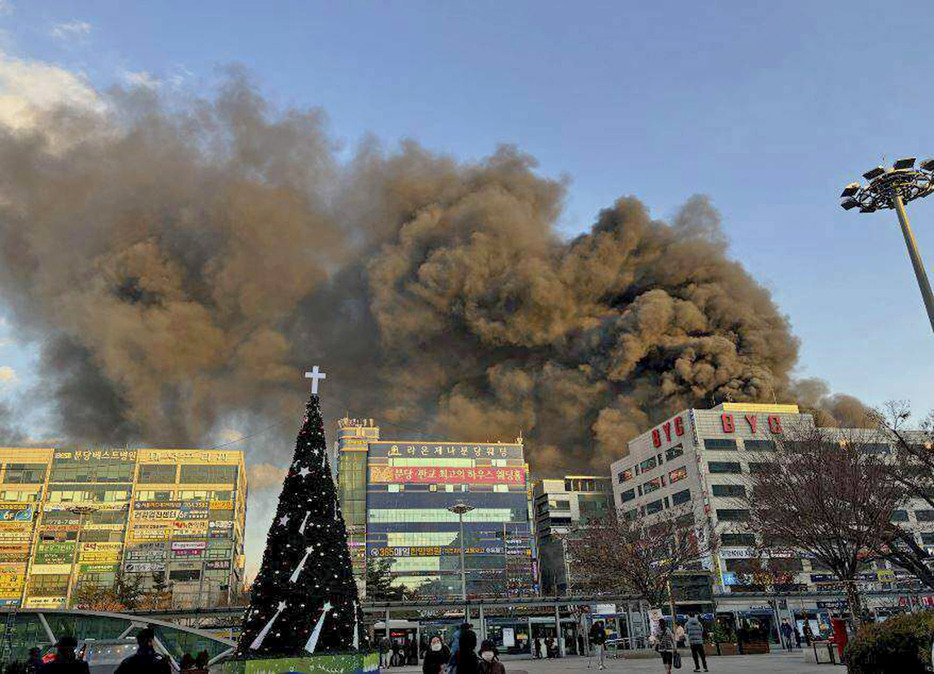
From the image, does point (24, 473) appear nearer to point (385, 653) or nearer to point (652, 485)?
point (385, 653)

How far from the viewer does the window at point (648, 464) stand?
78875 millimetres

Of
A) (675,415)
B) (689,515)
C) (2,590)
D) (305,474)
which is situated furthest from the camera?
(2,590)

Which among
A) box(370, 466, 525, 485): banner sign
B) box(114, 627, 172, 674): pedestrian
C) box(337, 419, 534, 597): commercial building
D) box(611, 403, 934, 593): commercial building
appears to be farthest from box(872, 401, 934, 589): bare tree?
box(370, 466, 525, 485): banner sign

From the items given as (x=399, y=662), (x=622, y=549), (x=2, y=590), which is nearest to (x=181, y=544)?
(x=2, y=590)

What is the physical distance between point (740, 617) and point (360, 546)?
4944 centimetres

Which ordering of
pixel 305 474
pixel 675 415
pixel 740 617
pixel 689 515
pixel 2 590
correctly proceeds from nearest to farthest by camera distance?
pixel 305 474 → pixel 740 617 → pixel 689 515 → pixel 675 415 → pixel 2 590

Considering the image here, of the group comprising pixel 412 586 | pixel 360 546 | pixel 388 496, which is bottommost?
pixel 412 586

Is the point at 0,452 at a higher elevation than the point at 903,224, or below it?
higher

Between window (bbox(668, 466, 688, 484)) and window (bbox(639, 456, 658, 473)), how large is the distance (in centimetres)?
380

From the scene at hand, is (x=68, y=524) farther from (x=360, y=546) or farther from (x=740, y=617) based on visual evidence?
(x=740, y=617)

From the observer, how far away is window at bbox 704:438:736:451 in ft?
232

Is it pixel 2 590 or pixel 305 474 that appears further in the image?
pixel 2 590

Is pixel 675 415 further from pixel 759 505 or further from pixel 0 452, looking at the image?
pixel 0 452

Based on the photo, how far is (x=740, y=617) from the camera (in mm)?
60250
